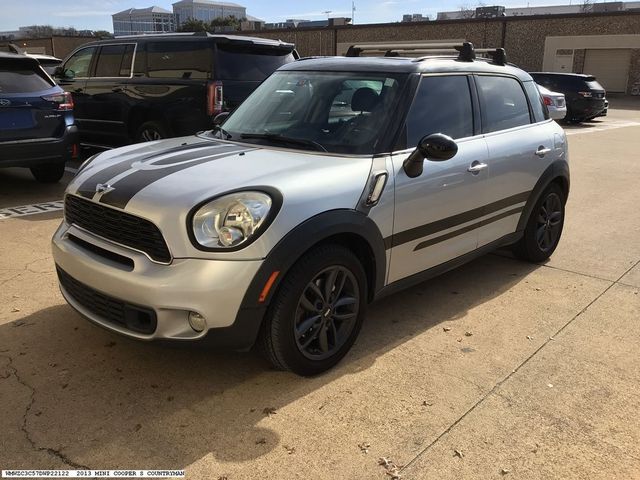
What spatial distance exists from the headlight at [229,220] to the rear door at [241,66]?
15.3 feet

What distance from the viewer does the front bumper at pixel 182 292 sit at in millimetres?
2670

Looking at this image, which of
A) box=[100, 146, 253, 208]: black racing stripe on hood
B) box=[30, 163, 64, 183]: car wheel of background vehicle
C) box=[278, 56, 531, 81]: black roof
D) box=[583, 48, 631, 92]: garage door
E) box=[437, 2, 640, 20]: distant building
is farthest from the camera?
box=[437, 2, 640, 20]: distant building

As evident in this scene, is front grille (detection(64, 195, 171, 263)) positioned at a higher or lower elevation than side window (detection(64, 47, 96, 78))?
lower

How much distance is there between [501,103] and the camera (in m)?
4.46

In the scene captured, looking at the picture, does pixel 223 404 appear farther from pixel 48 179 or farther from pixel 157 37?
pixel 157 37

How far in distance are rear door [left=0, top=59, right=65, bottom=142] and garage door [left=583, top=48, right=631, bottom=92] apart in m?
35.5

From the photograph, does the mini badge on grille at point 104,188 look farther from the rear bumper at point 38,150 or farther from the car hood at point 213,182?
the rear bumper at point 38,150

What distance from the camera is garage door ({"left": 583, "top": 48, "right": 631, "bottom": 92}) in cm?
3441

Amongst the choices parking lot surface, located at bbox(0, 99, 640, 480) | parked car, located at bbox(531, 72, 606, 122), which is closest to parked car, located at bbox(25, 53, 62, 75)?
parking lot surface, located at bbox(0, 99, 640, 480)

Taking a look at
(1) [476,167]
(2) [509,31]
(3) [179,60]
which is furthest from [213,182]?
(2) [509,31]

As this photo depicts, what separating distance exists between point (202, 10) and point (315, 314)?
97.3 metres

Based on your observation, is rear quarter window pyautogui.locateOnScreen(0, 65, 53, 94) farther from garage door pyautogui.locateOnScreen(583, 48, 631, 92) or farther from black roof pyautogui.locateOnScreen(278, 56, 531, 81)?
garage door pyautogui.locateOnScreen(583, 48, 631, 92)

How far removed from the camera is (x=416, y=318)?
157 inches

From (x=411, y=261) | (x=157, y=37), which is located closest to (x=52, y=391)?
(x=411, y=261)
